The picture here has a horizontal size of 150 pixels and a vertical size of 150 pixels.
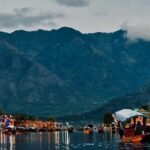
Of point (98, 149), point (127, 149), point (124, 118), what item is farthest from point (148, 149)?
point (124, 118)

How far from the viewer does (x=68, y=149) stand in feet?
453

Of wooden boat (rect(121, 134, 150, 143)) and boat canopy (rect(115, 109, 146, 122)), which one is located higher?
boat canopy (rect(115, 109, 146, 122))

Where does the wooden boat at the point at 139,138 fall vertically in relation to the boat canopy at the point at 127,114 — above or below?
below

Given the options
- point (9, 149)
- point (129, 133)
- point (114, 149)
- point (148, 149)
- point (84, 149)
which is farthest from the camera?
point (129, 133)

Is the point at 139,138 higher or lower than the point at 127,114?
lower

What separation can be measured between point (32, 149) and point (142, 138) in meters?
28.6

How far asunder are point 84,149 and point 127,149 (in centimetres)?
1789

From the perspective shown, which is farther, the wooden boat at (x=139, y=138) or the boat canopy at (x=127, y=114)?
the boat canopy at (x=127, y=114)

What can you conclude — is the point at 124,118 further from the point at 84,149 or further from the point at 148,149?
the point at 148,149

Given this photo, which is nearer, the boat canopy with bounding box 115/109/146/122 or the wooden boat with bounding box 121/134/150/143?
the wooden boat with bounding box 121/134/150/143

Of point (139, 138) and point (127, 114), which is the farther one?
point (127, 114)

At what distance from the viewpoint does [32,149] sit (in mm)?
143000

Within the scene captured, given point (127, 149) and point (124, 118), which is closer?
point (127, 149)

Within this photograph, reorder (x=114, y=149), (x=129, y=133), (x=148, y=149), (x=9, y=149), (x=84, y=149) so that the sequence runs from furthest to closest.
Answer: (x=129, y=133) → (x=9, y=149) → (x=84, y=149) → (x=114, y=149) → (x=148, y=149)
